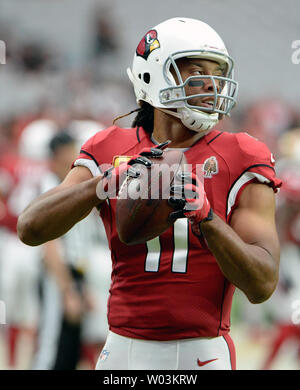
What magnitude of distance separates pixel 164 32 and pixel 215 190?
583 millimetres

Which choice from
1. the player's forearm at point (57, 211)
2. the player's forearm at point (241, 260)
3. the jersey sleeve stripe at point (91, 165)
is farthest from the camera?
the jersey sleeve stripe at point (91, 165)

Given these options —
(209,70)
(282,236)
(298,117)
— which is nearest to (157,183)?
(209,70)

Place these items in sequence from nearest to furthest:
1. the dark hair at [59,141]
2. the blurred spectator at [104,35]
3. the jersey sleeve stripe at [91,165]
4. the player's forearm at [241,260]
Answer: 1. the player's forearm at [241,260]
2. the jersey sleeve stripe at [91,165]
3. the dark hair at [59,141]
4. the blurred spectator at [104,35]

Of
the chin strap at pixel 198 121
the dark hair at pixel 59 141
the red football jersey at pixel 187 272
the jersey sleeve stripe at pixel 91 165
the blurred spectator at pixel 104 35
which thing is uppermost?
the blurred spectator at pixel 104 35

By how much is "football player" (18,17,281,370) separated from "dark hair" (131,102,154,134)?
16cm

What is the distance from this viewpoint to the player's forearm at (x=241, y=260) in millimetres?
1777

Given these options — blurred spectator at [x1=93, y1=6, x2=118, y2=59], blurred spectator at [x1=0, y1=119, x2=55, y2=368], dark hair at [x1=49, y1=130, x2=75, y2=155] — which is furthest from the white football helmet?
blurred spectator at [x1=93, y1=6, x2=118, y2=59]

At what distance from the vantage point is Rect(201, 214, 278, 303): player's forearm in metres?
1.78

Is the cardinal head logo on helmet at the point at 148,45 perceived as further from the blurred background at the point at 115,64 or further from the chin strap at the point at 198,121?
the blurred background at the point at 115,64

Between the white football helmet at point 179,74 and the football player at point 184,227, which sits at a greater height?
the white football helmet at point 179,74

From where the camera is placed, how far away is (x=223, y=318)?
2072 mm

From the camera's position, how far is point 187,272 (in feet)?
6.61

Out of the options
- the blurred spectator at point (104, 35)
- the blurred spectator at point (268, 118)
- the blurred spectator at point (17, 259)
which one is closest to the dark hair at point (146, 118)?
the blurred spectator at point (17, 259)

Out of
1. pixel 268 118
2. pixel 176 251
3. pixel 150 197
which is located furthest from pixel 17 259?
pixel 268 118
